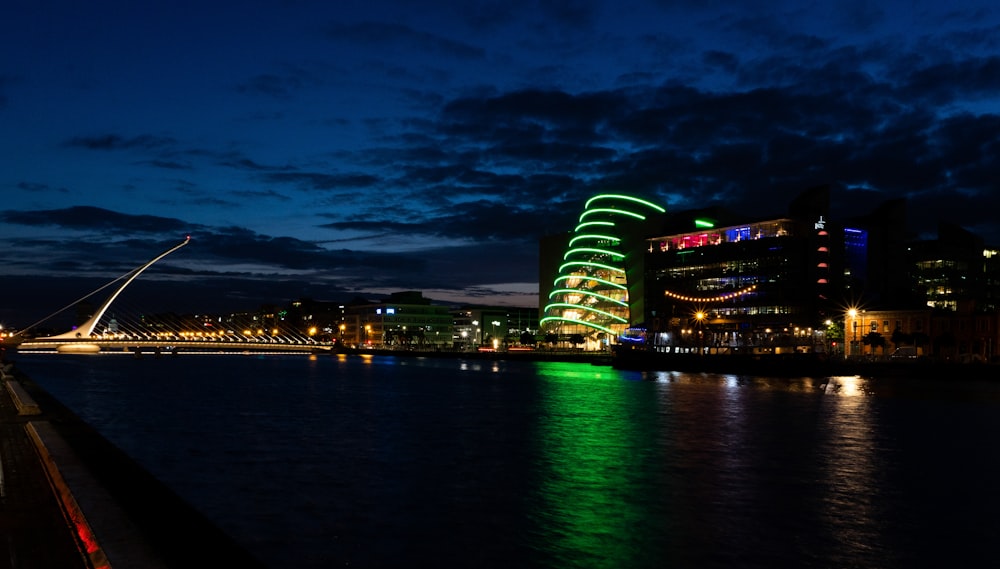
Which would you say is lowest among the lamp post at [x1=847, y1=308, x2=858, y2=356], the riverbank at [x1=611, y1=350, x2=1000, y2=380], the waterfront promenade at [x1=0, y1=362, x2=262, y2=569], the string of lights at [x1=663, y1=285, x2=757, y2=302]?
the waterfront promenade at [x1=0, y1=362, x2=262, y2=569]

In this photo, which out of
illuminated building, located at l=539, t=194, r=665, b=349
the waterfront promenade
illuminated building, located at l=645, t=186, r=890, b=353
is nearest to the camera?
the waterfront promenade

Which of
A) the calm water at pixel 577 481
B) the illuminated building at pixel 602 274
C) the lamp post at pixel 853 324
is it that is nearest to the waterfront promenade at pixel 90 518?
the calm water at pixel 577 481

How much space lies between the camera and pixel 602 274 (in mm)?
164375

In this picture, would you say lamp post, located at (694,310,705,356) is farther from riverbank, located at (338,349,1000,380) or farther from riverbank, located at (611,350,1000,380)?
riverbank, located at (611,350,1000,380)

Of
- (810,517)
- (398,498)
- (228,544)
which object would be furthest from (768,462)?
(228,544)

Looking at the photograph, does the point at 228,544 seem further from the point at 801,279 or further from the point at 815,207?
the point at 815,207

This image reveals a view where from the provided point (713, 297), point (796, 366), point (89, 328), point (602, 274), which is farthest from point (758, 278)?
point (89, 328)

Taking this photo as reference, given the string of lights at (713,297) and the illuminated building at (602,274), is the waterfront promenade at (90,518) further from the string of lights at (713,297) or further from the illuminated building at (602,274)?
the illuminated building at (602,274)

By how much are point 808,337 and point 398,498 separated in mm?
110951

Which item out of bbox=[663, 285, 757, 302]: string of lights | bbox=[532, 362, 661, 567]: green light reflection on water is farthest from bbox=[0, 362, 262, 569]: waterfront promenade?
bbox=[663, 285, 757, 302]: string of lights

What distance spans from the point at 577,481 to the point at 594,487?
0.91 meters

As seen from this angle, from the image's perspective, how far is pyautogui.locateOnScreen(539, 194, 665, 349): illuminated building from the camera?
160m

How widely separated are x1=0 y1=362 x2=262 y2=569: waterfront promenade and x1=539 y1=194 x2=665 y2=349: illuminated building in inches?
5569

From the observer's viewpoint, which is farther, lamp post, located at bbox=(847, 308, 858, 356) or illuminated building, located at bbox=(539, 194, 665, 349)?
illuminated building, located at bbox=(539, 194, 665, 349)
